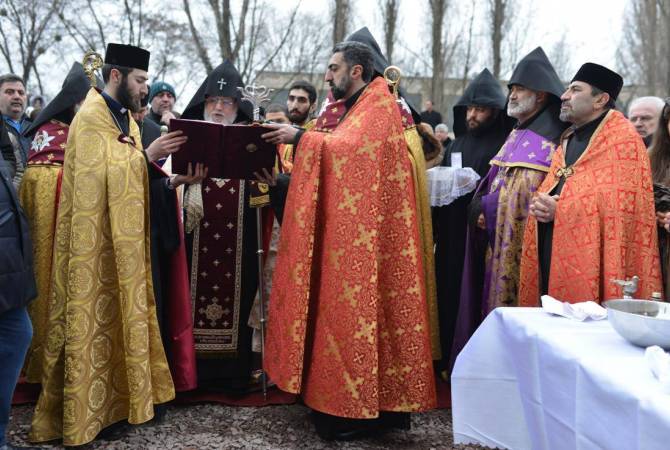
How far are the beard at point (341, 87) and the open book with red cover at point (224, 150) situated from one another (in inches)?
17.8

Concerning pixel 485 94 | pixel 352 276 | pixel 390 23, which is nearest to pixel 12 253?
pixel 352 276

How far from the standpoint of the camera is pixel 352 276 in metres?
3.21

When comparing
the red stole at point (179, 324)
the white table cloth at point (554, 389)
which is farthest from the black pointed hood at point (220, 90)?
the white table cloth at point (554, 389)

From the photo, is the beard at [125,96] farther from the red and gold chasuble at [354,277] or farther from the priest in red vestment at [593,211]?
the priest in red vestment at [593,211]

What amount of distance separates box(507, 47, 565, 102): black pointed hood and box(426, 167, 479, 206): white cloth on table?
2.39ft

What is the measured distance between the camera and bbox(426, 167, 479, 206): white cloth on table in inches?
181

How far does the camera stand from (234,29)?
13.4 meters

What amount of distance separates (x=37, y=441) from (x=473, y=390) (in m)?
2.37

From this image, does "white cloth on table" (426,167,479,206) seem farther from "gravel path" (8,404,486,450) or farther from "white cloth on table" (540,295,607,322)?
"white cloth on table" (540,295,607,322)

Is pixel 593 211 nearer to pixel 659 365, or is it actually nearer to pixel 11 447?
pixel 659 365

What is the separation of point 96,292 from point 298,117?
8.88 ft

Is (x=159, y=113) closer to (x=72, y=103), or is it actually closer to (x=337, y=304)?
(x=72, y=103)

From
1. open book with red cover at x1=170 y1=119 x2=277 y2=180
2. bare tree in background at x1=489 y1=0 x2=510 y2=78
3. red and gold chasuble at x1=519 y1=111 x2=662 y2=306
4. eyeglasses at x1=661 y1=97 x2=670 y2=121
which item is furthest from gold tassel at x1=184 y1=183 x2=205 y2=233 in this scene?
bare tree in background at x1=489 y1=0 x2=510 y2=78

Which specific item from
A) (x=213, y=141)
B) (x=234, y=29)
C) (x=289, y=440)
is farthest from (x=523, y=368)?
(x=234, y=29)
